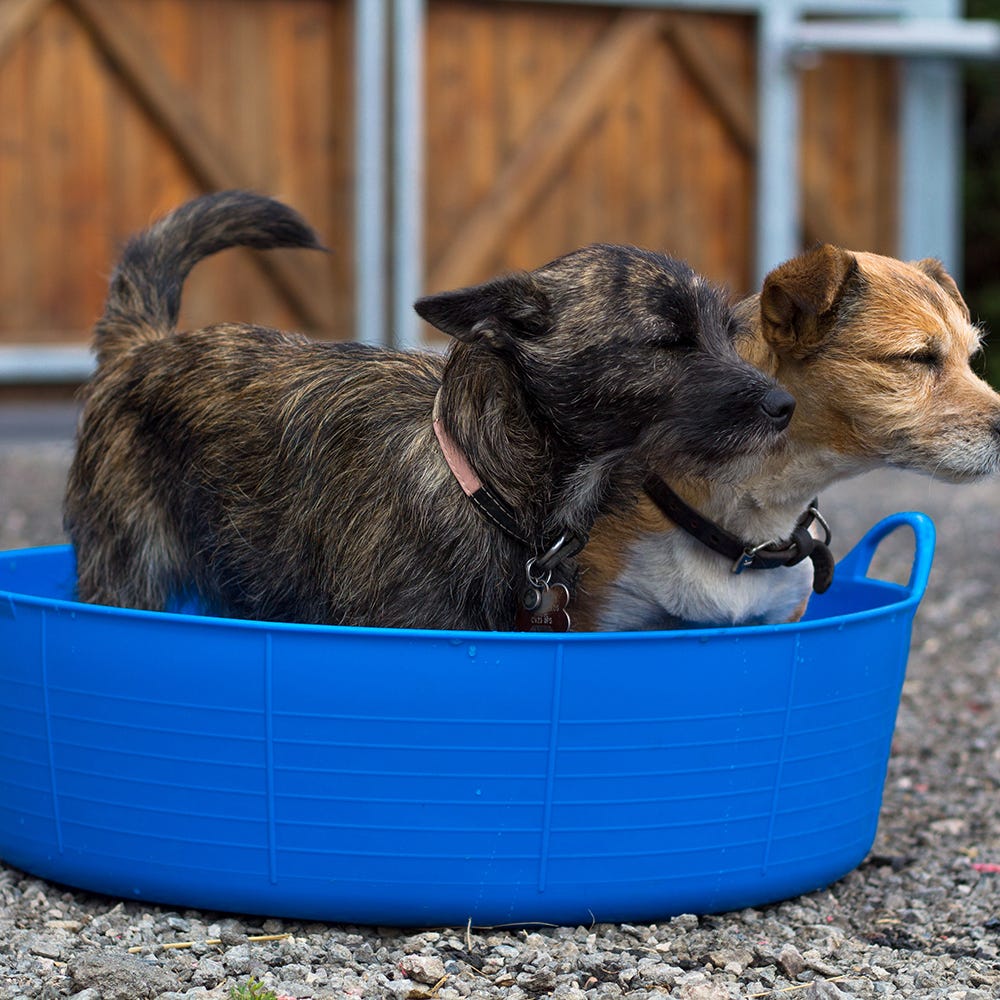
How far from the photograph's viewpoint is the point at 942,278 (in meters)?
3.70

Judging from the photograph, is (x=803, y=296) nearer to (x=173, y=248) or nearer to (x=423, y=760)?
(x=423, y=760)

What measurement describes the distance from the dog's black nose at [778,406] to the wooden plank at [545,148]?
21.8ft

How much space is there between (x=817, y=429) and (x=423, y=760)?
1157 millimetres

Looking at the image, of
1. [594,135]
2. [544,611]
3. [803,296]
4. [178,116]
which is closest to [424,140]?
[594,135]

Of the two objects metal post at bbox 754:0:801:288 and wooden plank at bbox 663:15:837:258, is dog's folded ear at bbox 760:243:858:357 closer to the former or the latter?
metal post at bbox 754:0:801:288

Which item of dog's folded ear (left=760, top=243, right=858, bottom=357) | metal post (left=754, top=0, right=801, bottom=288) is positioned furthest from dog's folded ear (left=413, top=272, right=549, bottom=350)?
metal post (left=754, top=0, right=801, bottom=288)

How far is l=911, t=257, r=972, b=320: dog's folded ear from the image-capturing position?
357 cm

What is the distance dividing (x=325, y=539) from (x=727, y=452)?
2.85 ft

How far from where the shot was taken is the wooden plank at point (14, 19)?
845 cm

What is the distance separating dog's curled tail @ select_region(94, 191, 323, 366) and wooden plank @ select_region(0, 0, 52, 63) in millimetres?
5154

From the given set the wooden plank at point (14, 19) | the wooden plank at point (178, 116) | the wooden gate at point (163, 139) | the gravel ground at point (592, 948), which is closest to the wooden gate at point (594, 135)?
the wooden gate at point (163, 139)

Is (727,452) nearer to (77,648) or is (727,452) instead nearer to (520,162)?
(77,648)

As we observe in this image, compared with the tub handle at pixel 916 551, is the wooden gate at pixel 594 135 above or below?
above

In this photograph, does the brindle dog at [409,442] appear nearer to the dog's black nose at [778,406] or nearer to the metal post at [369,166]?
the dog's black nose at [778,406]
